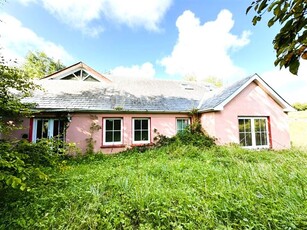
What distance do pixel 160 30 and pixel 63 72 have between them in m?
9.65

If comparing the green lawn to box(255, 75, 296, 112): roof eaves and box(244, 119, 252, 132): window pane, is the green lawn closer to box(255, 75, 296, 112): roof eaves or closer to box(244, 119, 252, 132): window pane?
box(255, 75, 296, 112): roof eaves

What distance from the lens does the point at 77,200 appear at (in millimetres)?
3688

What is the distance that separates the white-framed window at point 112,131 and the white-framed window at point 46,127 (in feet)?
7.85

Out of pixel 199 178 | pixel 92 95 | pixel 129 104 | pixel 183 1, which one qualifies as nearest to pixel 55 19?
pixel 92 95

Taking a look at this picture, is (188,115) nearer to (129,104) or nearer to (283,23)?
(129,104)

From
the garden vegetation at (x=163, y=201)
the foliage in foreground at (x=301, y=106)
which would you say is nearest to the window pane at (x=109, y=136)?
the garden vegetation at (x=163, y=201)

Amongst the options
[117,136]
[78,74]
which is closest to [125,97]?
[117,136]

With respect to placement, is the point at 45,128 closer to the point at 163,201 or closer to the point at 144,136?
the point at 144,136

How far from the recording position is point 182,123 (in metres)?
11.9

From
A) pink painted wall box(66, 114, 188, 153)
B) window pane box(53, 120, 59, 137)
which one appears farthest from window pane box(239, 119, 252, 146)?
window pane box(53, 120, 59, 137)

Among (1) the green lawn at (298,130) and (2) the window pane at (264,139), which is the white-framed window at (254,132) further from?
(1) the green lawn at (298,130)

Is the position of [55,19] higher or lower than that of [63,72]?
higher

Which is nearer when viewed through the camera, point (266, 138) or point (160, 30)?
point (266, 138)

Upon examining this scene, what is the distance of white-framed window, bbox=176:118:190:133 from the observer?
1170cm
